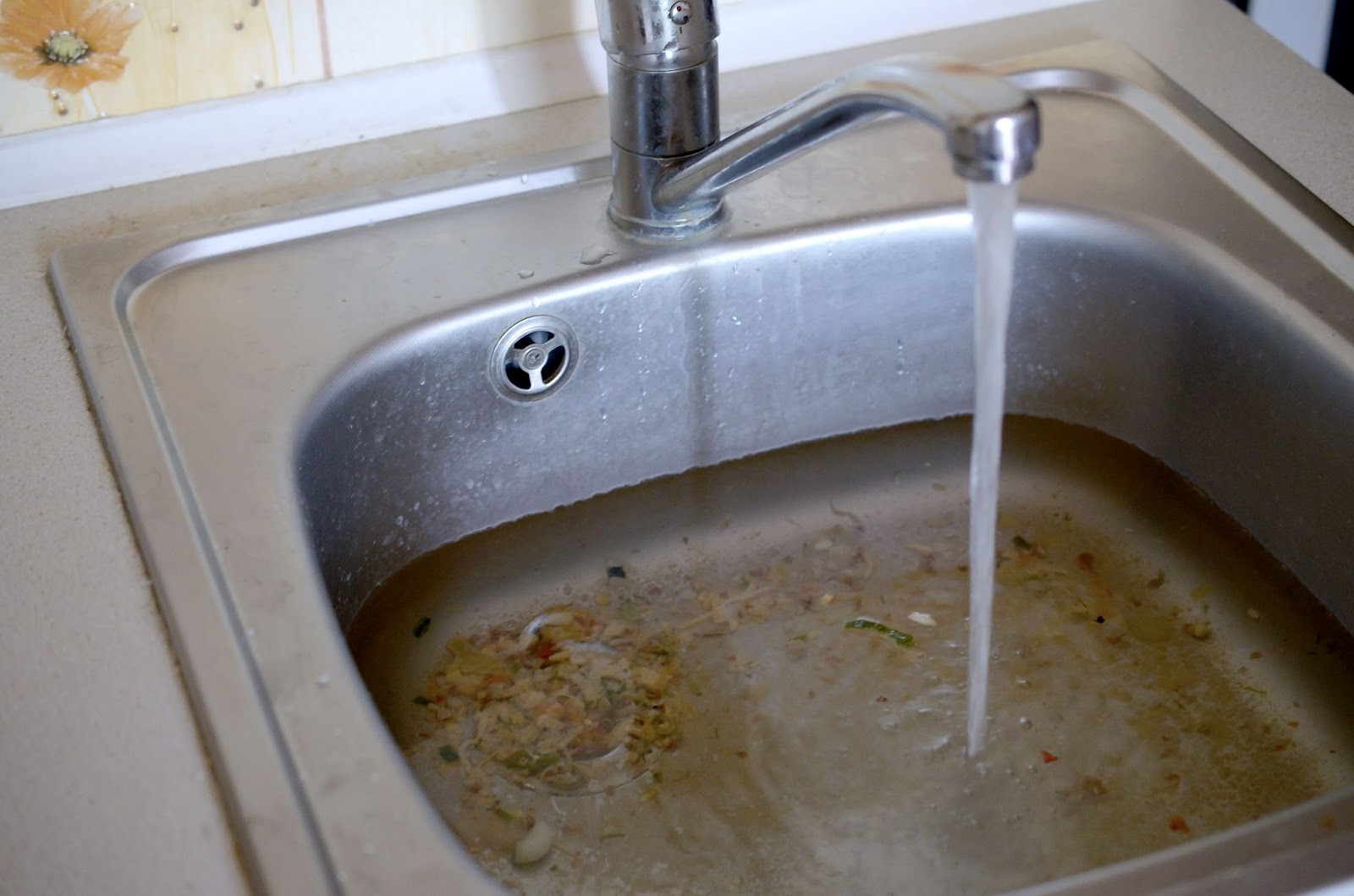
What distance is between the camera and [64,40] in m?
0.86

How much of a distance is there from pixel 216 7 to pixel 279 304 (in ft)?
0.73

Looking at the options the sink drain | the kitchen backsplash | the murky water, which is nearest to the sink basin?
the sink drain

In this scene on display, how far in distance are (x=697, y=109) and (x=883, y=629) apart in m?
0.34

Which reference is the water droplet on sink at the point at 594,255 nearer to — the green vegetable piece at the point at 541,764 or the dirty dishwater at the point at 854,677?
the dirty dishwater at the point at 854,677

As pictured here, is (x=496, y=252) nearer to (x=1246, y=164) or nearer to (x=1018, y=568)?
(x=1018, y=568)

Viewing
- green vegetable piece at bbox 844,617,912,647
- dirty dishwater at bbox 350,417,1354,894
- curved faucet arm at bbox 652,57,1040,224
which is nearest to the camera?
curved faucet arm at bbox 652,57,1040,224

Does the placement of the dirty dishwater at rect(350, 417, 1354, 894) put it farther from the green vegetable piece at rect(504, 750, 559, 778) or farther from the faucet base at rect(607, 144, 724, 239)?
the faucet base at rect(607, 144, 724, 239)

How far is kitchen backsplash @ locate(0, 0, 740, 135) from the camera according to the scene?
855 millimetres

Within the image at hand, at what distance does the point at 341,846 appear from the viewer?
514mm

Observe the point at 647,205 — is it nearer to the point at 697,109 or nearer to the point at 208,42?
the point at 697,109

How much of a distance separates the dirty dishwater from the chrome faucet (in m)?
0.21

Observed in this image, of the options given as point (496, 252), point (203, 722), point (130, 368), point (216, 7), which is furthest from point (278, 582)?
point (216, 7)

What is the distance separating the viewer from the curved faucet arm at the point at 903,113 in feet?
1.73

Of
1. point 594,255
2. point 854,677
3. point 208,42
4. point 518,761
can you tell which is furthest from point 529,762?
point 208,42
